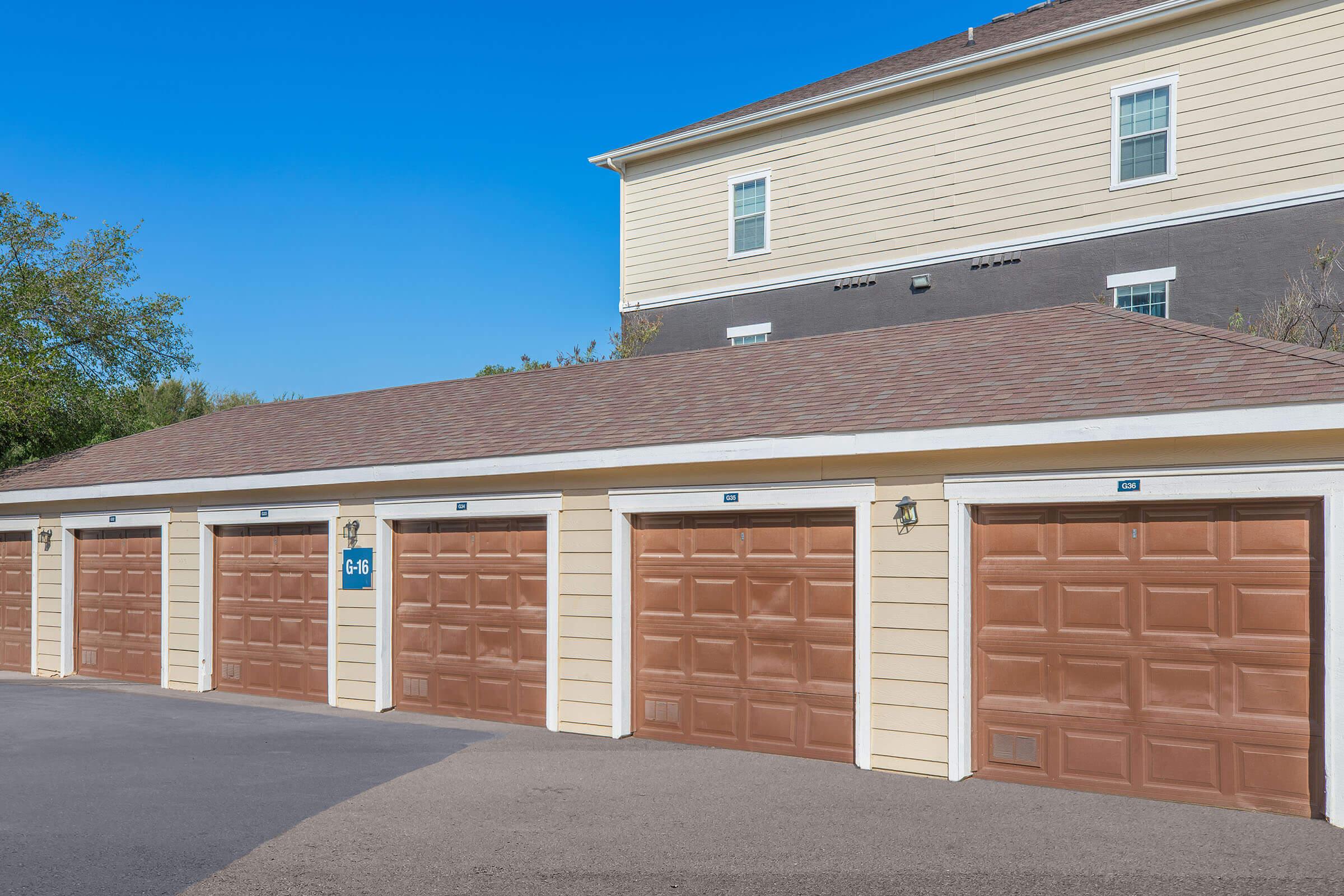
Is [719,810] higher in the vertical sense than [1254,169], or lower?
lower

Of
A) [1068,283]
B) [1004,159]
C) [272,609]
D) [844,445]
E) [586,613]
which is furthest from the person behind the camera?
[1004,159]

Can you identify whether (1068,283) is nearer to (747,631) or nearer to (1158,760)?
(747,631)

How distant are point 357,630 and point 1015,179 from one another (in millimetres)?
11028

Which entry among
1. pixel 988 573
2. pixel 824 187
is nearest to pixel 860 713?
pixel 988 573

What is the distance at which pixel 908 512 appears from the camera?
8.98 meters

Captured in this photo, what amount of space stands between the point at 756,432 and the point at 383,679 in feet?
19.1

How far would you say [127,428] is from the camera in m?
25.5

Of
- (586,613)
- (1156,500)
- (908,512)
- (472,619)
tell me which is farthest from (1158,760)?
(472,619)

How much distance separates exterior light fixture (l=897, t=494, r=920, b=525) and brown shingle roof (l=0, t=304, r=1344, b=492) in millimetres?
659

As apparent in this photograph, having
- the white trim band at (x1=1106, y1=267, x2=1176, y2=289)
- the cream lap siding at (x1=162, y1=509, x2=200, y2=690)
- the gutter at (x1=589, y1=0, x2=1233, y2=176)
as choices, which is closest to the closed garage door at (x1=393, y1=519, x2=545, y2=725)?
the cream lap siding at (x1=162, y1=509, x2=200, y2=690)

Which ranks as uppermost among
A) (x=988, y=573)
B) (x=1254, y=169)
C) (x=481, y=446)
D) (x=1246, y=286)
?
(x=1254, y=169)

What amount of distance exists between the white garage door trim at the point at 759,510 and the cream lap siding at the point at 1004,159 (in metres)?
7.66

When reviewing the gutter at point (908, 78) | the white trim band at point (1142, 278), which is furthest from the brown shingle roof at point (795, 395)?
the gutter at point (908, 78)

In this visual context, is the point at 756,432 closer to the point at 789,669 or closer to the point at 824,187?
the point at 789,669
